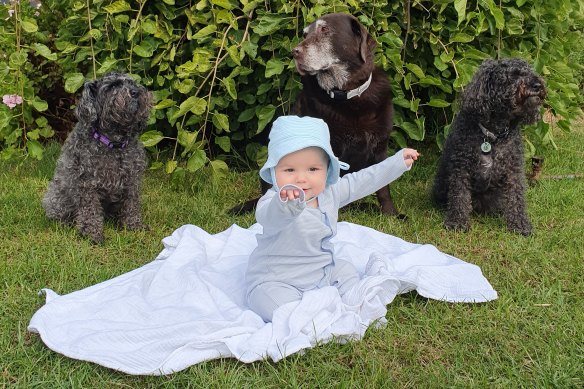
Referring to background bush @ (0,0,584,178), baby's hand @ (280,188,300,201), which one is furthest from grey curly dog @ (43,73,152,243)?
baby's hand @ (280,188,300,201)

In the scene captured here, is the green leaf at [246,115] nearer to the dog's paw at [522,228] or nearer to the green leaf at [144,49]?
the green leaf at [144,49]

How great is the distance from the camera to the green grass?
2490 millimetres

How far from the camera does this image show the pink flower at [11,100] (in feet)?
16.2

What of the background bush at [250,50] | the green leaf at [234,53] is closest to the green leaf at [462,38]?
the background bush at [250,50]

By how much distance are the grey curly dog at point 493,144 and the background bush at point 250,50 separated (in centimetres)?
74

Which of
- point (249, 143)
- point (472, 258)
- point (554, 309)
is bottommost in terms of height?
point (249, 143)

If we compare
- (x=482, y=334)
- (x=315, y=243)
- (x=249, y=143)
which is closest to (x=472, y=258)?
(x=482, y=334)

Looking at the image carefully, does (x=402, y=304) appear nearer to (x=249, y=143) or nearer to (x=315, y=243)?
(x=315, y=243)

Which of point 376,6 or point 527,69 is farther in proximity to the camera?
point 376,6

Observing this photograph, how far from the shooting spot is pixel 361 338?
2.76m

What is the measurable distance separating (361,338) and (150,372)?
94cm

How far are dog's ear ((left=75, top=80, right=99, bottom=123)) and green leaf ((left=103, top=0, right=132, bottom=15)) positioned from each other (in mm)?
1192

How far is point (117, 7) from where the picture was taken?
4.92m

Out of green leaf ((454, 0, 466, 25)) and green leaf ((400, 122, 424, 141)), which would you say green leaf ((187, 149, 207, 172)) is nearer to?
green leaf ((400, 122, 424, 141))
